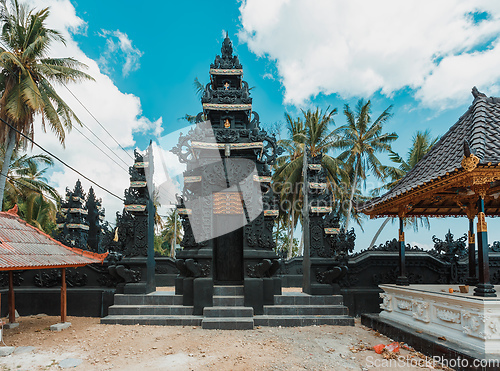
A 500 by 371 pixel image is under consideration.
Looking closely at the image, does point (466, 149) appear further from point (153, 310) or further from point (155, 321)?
point (153, 310)

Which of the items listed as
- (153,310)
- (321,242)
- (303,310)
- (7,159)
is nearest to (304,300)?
Result: (303,310)

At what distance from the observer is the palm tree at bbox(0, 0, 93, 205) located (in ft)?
51.4

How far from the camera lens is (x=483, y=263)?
5.73 meters

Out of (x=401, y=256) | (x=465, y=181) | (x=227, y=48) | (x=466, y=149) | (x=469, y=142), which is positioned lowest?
(x=401, y=256)

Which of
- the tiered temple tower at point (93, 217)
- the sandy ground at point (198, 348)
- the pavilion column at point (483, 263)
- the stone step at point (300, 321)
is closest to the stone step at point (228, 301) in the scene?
the stone step at point (300, 321)

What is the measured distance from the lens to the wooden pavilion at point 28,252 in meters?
6.76

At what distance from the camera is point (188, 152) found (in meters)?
10.9

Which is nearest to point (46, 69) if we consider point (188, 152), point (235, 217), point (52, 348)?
point (188, 152)

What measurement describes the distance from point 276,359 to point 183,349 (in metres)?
1.92

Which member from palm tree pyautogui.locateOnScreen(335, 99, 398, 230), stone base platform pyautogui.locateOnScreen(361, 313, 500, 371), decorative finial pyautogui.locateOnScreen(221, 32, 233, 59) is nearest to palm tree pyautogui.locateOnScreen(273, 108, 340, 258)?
palm tree pyautogui.locateOnScreen(335, 99, 398, 230)

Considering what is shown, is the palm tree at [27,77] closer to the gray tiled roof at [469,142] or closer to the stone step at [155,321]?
the stone step at [155,321]

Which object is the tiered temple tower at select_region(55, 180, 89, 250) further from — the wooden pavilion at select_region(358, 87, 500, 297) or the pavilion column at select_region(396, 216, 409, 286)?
the pavilion column at select_region(396, 216, 409, 286)

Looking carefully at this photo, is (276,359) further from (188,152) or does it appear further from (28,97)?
(28,97)

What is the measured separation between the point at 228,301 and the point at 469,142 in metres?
6.89
